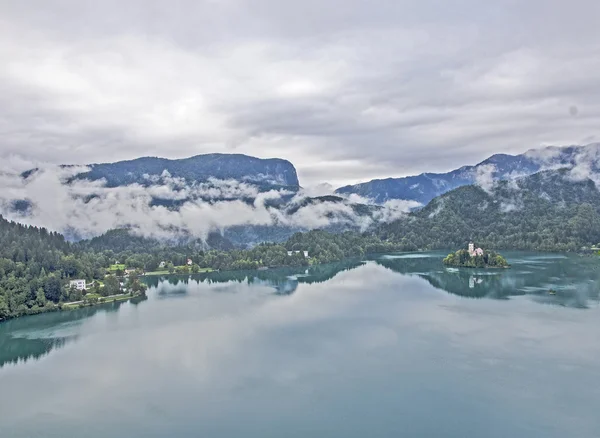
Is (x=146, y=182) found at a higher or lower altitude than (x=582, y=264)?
higher

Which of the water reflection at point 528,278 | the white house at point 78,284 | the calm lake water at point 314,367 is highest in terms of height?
the white house at point 78,284

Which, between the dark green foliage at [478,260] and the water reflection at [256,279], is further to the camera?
the dark green foliage at [478,260]

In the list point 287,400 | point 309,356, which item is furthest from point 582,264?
point 287,400

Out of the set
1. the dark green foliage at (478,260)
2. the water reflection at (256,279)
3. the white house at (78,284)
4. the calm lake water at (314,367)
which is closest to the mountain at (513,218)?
the dark green foliage at (478,260)

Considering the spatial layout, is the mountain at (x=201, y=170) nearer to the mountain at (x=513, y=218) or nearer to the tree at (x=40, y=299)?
the mountain at (x=513, y=218)

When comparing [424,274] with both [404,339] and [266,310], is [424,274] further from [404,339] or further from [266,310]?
[404,339]

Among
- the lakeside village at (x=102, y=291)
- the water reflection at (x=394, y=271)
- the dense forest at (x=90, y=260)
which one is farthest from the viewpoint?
the lakeside village at (x=102, y=291)
